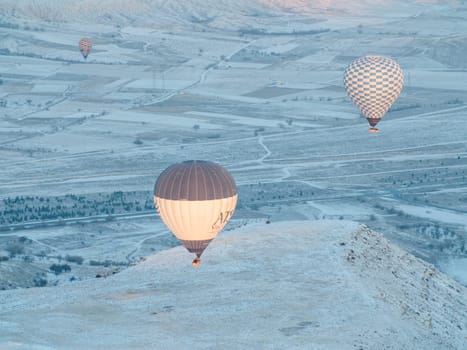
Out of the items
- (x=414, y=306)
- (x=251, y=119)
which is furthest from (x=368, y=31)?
(x=414, y=306)

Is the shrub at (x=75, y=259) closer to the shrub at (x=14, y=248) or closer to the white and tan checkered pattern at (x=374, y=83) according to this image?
the shrub at (x=14, y=248)

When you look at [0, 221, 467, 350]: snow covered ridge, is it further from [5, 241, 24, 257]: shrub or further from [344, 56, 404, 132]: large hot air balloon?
[344, 56, 404, 132]: large hot air balloon

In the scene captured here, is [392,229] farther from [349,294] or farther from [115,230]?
[349,294]

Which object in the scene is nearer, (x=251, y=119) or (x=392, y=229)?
(x=392, y=229)

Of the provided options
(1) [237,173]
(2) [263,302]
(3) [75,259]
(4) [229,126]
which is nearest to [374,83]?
(3) [75,259]

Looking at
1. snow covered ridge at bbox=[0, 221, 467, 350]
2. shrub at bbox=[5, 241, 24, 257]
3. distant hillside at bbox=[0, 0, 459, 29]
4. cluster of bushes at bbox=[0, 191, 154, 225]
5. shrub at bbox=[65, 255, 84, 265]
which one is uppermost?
distant hillside at bbox=[0, 0, 459, 29]

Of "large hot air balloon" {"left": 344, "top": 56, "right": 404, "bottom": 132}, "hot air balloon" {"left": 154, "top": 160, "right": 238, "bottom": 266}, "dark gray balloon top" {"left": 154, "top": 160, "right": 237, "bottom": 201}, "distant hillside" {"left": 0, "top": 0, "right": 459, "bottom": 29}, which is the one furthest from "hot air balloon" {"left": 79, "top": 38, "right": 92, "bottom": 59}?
"dark gray balloon top" {"left": 154, "top": 160, "right": 237, "bottom": 201}
